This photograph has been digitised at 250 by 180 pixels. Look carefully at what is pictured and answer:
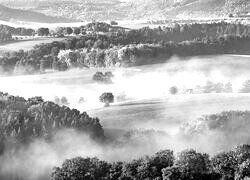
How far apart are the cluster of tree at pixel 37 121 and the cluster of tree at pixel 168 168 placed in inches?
684

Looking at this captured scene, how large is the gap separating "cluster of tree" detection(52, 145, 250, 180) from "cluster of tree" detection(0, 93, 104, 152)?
17380 millimetres

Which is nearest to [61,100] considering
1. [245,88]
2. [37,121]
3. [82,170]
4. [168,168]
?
[37,121]

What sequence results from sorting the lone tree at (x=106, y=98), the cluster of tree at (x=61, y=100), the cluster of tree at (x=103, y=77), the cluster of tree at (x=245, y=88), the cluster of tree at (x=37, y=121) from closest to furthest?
the cluster of tree at (x=37, y=121)
the lone tree at (x=106, y=98)
the cluster of tree at (x=61, y=100)
the cluster of tree at (x=245, y=88)
the cluster of tree at (x=103, y=77)

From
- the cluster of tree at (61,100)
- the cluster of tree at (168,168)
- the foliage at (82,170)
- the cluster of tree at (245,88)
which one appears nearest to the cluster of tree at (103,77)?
the cluster of tree at (61,100)

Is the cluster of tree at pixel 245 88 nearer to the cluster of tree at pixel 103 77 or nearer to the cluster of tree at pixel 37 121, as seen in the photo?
the cluster of tree at pixel 103 77

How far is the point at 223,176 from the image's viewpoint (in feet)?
234

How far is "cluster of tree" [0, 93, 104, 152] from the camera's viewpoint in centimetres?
9075

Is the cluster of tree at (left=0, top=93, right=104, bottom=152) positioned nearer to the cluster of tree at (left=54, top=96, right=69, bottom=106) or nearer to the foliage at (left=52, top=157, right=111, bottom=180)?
the foliage at (left=52, top=157, right=111, bottom=180)

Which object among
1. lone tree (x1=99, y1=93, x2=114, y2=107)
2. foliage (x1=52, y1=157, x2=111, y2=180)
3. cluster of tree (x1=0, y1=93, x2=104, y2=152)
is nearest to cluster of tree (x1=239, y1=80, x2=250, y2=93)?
lone tree (x1=99, y1=93, x2=114, y2=107)

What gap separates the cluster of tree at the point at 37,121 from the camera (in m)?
90.8

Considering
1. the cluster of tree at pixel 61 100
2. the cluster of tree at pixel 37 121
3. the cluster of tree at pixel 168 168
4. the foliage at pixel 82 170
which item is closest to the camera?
the cluster of tree at pixel 168 168

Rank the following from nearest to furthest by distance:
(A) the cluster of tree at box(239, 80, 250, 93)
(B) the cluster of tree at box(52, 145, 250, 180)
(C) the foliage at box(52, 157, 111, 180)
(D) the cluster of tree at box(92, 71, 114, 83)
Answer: (B) the cluster of tree at box(52, 145, 250, 180)
(C) the foliage at box(52, 157, 111, 180)
(A) the cluster of tree at box(239, 80, 250, 93)
(D) the cluster of tree at box(92, 71, 114, 83)

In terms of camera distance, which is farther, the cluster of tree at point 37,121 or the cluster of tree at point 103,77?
the cluster of tree at point 103,77

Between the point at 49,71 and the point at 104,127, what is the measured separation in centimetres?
8765
